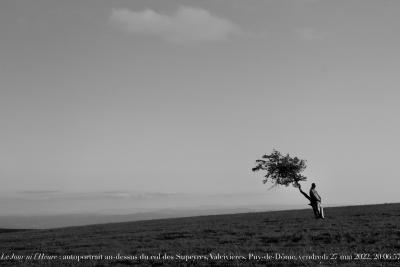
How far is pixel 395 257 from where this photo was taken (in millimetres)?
18812

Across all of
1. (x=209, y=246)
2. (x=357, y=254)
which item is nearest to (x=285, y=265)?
(x=357, y=254)

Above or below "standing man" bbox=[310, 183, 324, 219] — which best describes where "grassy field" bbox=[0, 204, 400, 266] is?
below

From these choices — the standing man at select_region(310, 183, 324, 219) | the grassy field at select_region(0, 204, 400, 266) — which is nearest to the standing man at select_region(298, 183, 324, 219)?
the standing man at select_region(310, 183, 324, 219)

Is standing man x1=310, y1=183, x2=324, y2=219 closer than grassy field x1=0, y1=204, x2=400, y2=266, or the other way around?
grassy field x1=0, y1=204, x2=400, y2=266

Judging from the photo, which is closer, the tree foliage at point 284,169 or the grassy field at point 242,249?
the grassy field at point 242,249

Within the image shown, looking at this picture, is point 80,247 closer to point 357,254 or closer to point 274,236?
point 274,236

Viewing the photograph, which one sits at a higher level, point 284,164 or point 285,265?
point 284,164

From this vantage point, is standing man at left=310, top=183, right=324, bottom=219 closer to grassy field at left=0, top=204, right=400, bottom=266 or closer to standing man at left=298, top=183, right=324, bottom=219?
standing man at left=298, top=183, right=324, bottom=219

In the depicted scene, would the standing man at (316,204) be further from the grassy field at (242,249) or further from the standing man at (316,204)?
the grassy field at (242,249)

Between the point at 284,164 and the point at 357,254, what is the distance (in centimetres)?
4365

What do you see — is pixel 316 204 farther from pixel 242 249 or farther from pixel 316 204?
pixel 242 249

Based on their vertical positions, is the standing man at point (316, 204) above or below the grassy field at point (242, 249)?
above

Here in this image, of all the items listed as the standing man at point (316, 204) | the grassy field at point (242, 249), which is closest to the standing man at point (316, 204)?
the standing man at point (316, 204)

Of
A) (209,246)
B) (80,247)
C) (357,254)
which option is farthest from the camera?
(80,247)
